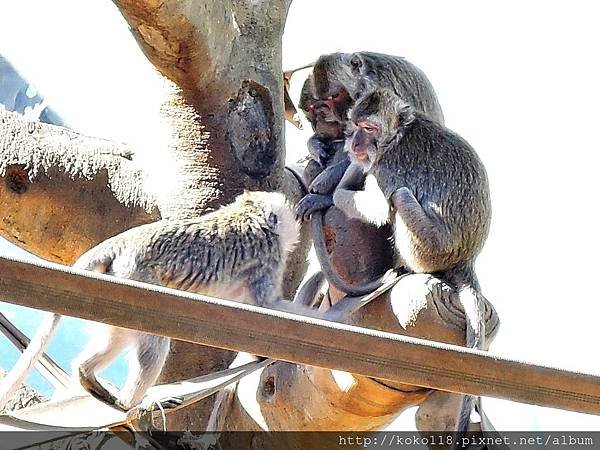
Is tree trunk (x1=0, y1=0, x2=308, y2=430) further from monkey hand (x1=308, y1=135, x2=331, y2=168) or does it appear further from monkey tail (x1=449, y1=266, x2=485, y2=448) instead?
monkey tail (x1=449, y1=266, x2=485, y2=448)

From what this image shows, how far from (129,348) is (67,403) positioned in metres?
0.22

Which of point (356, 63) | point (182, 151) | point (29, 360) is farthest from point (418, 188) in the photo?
point (29, 360)

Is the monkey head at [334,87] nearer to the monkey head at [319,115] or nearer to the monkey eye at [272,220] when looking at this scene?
the monkey head at [319,115]

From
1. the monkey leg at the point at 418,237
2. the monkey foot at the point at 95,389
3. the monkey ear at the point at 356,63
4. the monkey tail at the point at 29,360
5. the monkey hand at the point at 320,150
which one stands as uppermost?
the monkey ear at the point at 356,63

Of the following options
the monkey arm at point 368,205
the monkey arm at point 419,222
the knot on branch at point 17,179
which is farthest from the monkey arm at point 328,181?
the knot on branch at point 17,179

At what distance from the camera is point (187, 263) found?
9.30 feet

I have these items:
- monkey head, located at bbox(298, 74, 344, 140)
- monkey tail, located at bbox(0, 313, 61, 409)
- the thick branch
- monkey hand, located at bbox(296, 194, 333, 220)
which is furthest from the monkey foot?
monkey head, located at bbox(298, 74, 344, 140)

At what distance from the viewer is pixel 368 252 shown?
3.21 m

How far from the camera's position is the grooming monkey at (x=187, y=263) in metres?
2.75

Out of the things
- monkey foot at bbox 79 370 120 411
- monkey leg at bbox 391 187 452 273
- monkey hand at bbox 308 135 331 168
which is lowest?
monkey foot at bbox 79 370 120 411

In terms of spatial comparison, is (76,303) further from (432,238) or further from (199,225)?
(432,238)

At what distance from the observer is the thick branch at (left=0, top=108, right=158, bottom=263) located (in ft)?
12.2

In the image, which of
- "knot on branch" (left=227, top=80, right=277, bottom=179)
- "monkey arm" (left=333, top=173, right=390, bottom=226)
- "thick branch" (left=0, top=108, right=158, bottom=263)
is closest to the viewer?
"monkey arm" (left=333, top=173, right=390, bottom=226)

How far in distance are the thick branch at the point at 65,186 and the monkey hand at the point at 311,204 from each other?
0.75 metres
